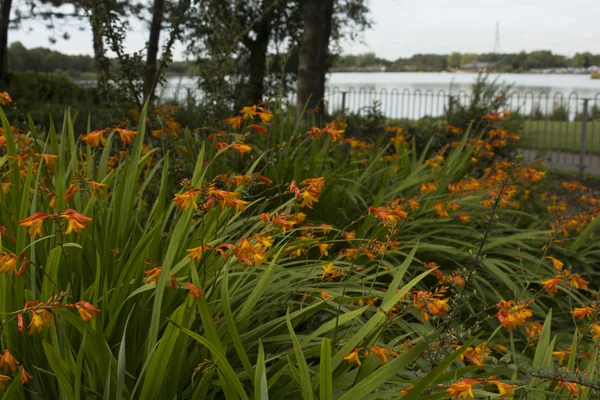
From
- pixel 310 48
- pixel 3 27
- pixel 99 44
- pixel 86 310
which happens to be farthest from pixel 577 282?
pixel 3 27

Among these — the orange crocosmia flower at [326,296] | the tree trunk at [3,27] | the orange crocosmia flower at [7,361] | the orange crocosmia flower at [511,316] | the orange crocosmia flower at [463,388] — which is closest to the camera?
the orange crocosmia flower at [463,388]

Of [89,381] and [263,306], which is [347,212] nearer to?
[263,306]

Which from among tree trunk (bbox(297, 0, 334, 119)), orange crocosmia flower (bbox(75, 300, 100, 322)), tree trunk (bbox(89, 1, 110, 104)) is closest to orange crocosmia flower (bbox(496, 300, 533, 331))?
orange crocosmia flower (bbox(75, 300, 100, 322))

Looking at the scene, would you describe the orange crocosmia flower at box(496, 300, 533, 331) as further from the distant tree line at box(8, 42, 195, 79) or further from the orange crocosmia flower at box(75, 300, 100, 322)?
the distant tree line at box(8, 42, 195, 79)

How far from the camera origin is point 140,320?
1971 millimetres

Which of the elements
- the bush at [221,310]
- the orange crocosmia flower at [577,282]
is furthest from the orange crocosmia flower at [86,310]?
the orange crocosmia flower at [577,282]

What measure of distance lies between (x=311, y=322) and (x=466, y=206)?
1.70 metres

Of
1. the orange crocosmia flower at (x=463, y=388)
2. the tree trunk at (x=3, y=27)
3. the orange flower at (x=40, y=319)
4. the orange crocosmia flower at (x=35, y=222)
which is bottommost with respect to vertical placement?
the orange crocosmia flower at (x=463, y=388)

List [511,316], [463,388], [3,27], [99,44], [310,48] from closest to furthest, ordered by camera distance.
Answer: [463,388] → [511,316] → [99,44] → [310,48] → [3,27]

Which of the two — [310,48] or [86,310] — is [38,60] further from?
[86,310]

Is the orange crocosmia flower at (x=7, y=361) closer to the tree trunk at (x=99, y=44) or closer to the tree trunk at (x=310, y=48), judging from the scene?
the tree trunk at (x=99, y=44)

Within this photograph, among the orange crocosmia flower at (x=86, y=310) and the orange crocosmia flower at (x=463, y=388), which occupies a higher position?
the orange crocosmia flower at (x=86, y=310)

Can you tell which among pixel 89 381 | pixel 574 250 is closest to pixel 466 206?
pixel 574 250

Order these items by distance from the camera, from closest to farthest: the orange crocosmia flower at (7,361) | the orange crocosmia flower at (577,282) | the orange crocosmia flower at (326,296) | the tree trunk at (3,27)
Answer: the orange crocosmia flower at (7,361), the orange crocosmia flower at (326,296), the orange crocosmia flower at (577,282), the tree trunk at (3,27)
